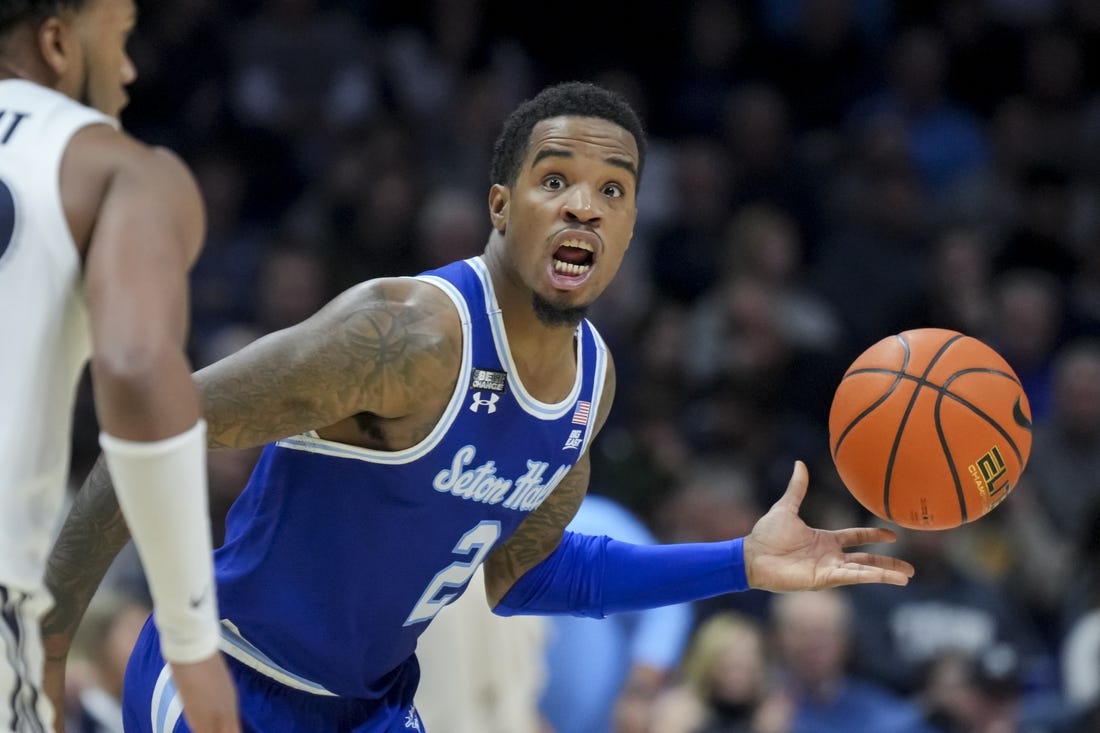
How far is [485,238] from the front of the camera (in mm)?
9141

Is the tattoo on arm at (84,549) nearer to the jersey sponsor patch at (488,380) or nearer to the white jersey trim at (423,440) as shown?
the white jersey trim at (423,440)

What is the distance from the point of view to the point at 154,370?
88.9 inches

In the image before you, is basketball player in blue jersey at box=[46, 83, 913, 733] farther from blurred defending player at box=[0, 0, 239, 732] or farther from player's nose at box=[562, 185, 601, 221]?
blurred defending player at box=[0, 0, 239, 732]

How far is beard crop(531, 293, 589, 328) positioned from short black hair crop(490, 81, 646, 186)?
33 cm

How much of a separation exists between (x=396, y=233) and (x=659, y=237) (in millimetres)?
1625

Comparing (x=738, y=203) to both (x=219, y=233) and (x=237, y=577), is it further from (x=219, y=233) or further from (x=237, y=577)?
(x=237, y=577)

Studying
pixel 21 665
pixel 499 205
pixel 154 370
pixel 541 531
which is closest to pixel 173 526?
pixel 154 370

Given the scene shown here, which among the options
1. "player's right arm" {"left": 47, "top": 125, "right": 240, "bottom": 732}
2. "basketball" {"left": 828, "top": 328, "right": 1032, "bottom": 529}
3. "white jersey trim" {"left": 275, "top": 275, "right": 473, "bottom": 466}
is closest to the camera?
"player's right arm" {"left": 47, "top": 125, "right": 240, "bottom": 732}

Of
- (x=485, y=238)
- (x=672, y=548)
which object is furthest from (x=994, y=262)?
(x=672, y=548)

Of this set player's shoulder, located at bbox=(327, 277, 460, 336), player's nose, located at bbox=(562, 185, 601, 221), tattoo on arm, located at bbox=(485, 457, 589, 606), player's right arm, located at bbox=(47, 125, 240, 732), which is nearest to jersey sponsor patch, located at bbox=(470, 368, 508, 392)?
player's shoulder, located at bbox=(327, 277, 460, 336)

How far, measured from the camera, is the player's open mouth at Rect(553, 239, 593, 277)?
3693 millimetres

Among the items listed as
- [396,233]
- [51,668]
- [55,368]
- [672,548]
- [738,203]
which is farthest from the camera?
[738,203]

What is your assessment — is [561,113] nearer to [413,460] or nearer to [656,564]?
[413,460]

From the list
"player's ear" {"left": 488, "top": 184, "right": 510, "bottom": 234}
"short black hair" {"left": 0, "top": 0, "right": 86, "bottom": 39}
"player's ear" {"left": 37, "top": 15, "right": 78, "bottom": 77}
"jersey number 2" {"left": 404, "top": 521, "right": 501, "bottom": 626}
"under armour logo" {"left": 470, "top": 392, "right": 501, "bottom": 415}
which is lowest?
"jersey number 2" {"left": 404, "top": 521, "right": 501, "bottom": 626}
